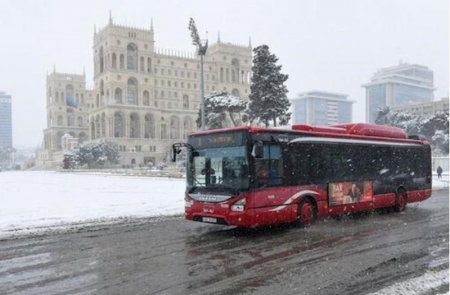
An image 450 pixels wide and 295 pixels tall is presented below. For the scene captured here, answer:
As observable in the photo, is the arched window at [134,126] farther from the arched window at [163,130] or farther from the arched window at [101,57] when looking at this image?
the arched window at [101,57]

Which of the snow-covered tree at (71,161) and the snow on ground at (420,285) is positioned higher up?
the snow-covered tree at (71,161)

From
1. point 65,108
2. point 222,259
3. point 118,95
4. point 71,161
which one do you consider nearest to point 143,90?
point 118,95

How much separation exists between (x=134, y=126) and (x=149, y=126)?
14.8 feet

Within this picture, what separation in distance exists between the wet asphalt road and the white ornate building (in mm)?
100410

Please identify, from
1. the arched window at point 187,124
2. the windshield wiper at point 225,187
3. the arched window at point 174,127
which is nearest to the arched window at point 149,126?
the arched window at point 174,127

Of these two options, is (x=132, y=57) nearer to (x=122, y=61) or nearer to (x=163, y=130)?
(x=122, y=61)

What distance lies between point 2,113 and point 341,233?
703 ft

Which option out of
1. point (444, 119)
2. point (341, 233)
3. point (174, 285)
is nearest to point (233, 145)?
point (341, 233)

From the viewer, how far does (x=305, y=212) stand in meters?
12.2

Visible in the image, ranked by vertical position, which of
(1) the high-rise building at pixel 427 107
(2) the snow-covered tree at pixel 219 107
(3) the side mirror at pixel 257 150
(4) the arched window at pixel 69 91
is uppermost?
(4) the arched window at pixel 69 91

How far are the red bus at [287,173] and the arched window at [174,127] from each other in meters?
116

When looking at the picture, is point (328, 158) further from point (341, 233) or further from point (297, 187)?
point (341, 233)

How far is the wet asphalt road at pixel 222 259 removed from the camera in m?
6.53

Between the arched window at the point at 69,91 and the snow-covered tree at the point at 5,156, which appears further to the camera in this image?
the snow-covered tree at the point at 5,156
